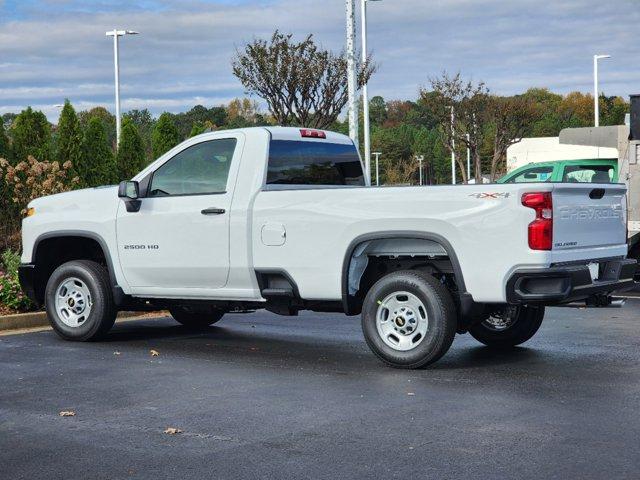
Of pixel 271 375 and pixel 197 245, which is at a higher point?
pixel 197 245

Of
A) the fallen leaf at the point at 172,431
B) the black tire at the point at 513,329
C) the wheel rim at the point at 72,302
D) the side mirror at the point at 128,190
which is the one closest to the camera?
the fallen leaf at the point at 172,431

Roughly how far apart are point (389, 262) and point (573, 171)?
29.1ft

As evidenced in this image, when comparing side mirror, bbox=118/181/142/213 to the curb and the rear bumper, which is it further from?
the rear bumper

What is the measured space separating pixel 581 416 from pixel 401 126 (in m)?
113

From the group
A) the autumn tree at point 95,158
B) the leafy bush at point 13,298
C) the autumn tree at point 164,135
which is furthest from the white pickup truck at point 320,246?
the autumn tree at point 164,135

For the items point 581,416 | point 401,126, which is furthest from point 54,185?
point 401,126

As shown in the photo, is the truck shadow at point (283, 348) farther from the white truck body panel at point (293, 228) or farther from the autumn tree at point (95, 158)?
the autumn tree at point (95, 158)

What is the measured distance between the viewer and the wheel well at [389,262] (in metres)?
8.87

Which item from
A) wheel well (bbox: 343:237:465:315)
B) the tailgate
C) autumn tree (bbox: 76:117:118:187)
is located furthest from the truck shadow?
autumn tree (bbox: 76:117:118:187)

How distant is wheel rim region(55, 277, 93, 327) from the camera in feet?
35.4

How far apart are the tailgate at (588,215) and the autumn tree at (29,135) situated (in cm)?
1921

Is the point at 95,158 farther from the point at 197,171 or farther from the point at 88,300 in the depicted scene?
the point at 197,171

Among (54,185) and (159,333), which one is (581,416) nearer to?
(159,333)

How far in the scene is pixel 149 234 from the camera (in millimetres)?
10250
